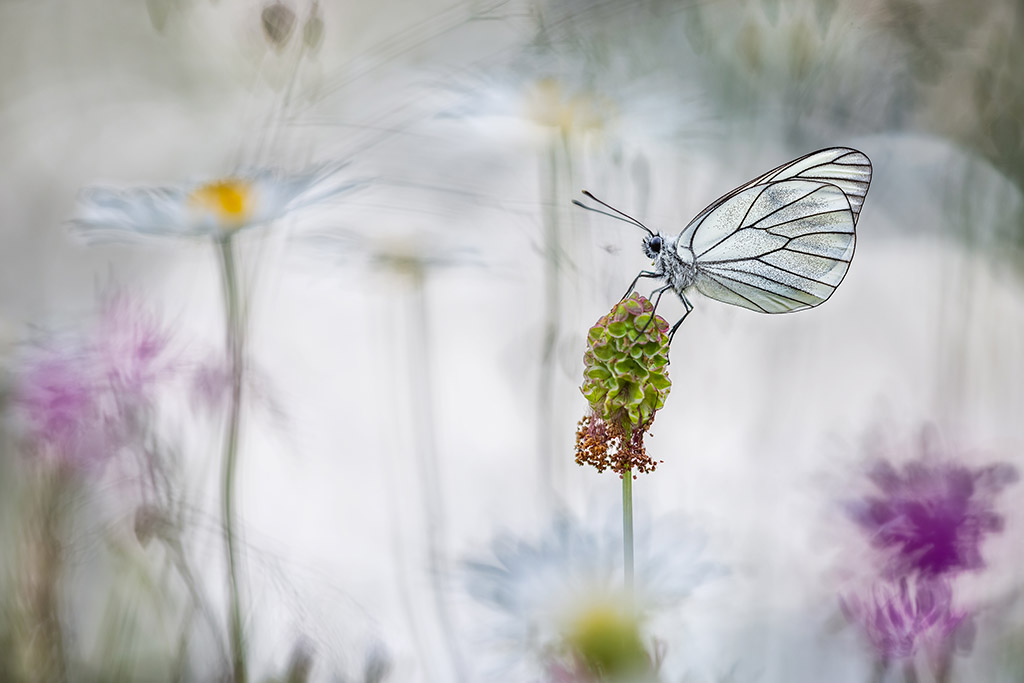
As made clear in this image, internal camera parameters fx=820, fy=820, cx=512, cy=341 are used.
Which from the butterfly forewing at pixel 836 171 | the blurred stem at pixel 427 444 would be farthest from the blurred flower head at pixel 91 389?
the butterfly forewing at pixel 836 171

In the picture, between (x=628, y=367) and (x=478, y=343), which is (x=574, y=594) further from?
(x=478, y=343)

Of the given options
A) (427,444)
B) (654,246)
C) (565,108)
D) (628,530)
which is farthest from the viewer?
(427,444)

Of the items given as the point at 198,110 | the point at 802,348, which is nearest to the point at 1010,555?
the point at 802,348

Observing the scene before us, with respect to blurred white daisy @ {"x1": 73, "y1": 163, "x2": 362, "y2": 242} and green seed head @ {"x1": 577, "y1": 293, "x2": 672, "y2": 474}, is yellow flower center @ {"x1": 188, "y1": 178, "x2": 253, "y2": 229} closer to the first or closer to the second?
blurred white daisy @ {"x1": 73, "y1": 163, "x2": 362, "y2": 242}

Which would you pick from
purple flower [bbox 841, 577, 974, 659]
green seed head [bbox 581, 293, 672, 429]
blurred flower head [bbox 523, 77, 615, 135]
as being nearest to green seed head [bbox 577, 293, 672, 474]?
green seed head [bbox 581, 293, 672, 429]

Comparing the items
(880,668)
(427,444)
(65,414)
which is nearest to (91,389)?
(65,414)

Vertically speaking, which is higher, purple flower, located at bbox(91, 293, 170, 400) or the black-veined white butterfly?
the black-veined white butterfly
